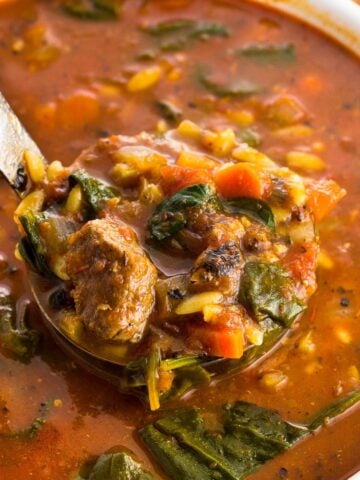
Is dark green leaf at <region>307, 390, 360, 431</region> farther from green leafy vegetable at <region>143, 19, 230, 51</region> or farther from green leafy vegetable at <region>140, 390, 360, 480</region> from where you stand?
green leafy vegetable at <region>143, 19, 230, 51</region>

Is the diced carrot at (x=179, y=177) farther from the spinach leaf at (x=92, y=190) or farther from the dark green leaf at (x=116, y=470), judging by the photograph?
the dark green leaf at (x=116, y=470)

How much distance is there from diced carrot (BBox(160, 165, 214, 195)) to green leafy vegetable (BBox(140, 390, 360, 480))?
3.37 ft

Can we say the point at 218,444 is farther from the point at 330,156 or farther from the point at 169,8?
the point at 169,8

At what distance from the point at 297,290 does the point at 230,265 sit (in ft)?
1.36

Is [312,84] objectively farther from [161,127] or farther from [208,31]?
[161,127]

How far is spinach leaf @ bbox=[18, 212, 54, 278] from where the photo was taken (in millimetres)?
3551

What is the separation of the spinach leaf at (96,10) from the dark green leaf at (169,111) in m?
0.91

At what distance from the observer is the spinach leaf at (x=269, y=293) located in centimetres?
334

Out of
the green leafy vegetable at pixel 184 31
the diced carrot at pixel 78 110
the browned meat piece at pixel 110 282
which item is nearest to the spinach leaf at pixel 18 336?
the browned meat piece at pixel 110 282

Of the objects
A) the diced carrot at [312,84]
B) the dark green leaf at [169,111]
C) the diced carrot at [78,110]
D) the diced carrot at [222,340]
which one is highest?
the diced carrot at [312,84]

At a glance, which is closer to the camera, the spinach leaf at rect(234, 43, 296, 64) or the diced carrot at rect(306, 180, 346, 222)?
the diced carrot at rect(306, 180, 346, 222)

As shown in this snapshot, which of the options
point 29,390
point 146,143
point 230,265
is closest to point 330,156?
point 146,143

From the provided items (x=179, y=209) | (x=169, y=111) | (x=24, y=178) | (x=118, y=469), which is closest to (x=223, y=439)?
(x=118, y=469)

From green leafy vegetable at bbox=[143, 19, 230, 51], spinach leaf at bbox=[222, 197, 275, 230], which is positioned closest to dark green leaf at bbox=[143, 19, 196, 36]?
green leafy vegetable at bbox=[143, 19, 230, 51]
